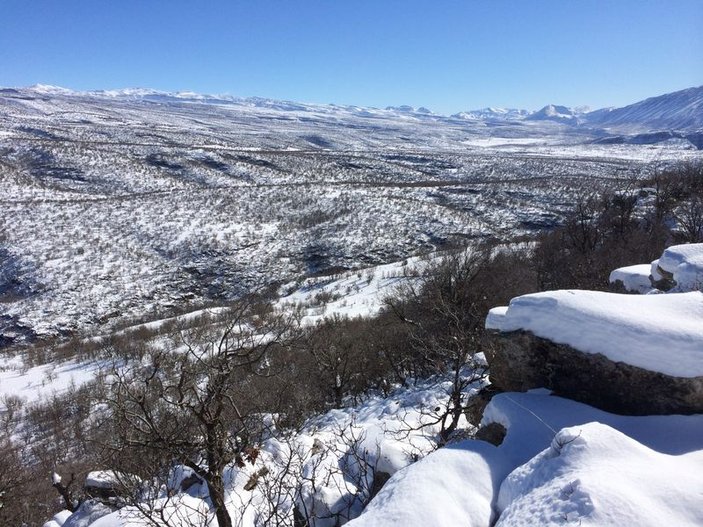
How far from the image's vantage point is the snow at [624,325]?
190 inches

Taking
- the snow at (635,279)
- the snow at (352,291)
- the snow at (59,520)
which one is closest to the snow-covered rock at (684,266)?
A: the snow at (635,279)

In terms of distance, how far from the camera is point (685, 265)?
8461 millimetres

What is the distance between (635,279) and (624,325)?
22.1 ft

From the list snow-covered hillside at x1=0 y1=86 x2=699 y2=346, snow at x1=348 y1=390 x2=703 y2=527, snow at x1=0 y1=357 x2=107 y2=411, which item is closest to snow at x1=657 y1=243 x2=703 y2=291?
snow at x1=348 y1=390 x2=703 y2=527

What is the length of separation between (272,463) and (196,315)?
14583mm

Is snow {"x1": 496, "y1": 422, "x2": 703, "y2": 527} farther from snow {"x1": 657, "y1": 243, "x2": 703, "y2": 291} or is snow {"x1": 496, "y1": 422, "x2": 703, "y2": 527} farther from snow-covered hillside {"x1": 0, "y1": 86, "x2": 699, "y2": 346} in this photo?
snow-covered hillside {"x1": 0, "y1": 86, "x2": 699, "y2": 346}

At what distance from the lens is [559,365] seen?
18.4 feet

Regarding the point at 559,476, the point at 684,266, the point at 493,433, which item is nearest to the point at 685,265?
the point at 684,266

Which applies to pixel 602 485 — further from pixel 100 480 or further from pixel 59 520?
pixel 59 520

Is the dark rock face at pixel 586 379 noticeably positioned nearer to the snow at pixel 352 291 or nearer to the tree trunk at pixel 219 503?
the tree trunk at pixel 219 503

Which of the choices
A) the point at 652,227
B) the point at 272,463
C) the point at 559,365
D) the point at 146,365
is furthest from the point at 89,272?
the point at 652,227

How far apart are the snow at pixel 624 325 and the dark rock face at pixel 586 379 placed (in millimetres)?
101

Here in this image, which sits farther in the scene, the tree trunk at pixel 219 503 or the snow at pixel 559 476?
the tree trunk at pixel 219 503

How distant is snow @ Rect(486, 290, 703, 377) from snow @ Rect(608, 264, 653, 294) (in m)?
5.03
